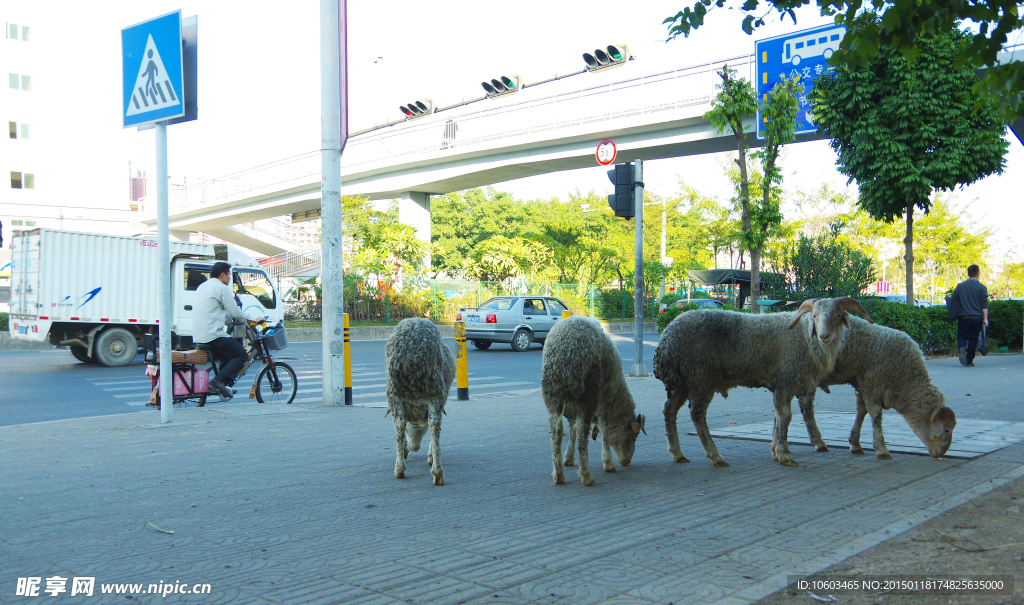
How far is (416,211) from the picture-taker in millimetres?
37938

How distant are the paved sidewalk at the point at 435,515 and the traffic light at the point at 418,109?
26827 mm

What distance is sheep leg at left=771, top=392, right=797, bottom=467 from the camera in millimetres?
6680

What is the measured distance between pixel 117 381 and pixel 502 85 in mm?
19441

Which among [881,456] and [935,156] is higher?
[935,156]

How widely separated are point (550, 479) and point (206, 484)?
2690 millimetres

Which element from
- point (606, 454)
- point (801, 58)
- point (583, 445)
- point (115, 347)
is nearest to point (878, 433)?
point (606, 454)

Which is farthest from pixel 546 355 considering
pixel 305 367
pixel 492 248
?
pixel 492 248

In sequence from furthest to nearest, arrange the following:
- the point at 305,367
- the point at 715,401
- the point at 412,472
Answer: the point at 305,367, the point at 715,401, the point at 412,472

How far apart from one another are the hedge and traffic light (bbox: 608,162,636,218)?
11.1 ft

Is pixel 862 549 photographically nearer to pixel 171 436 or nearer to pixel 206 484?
pixel 206 484

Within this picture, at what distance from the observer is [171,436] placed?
7996mm

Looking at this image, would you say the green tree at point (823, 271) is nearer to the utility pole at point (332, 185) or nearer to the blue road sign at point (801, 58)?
the blue road sign at point (801, 58)

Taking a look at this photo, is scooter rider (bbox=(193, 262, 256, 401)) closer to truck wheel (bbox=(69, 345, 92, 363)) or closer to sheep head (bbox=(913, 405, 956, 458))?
sheep head (bbox=(913, 405, 956, 458))

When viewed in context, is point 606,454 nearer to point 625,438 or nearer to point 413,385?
point 625,438
